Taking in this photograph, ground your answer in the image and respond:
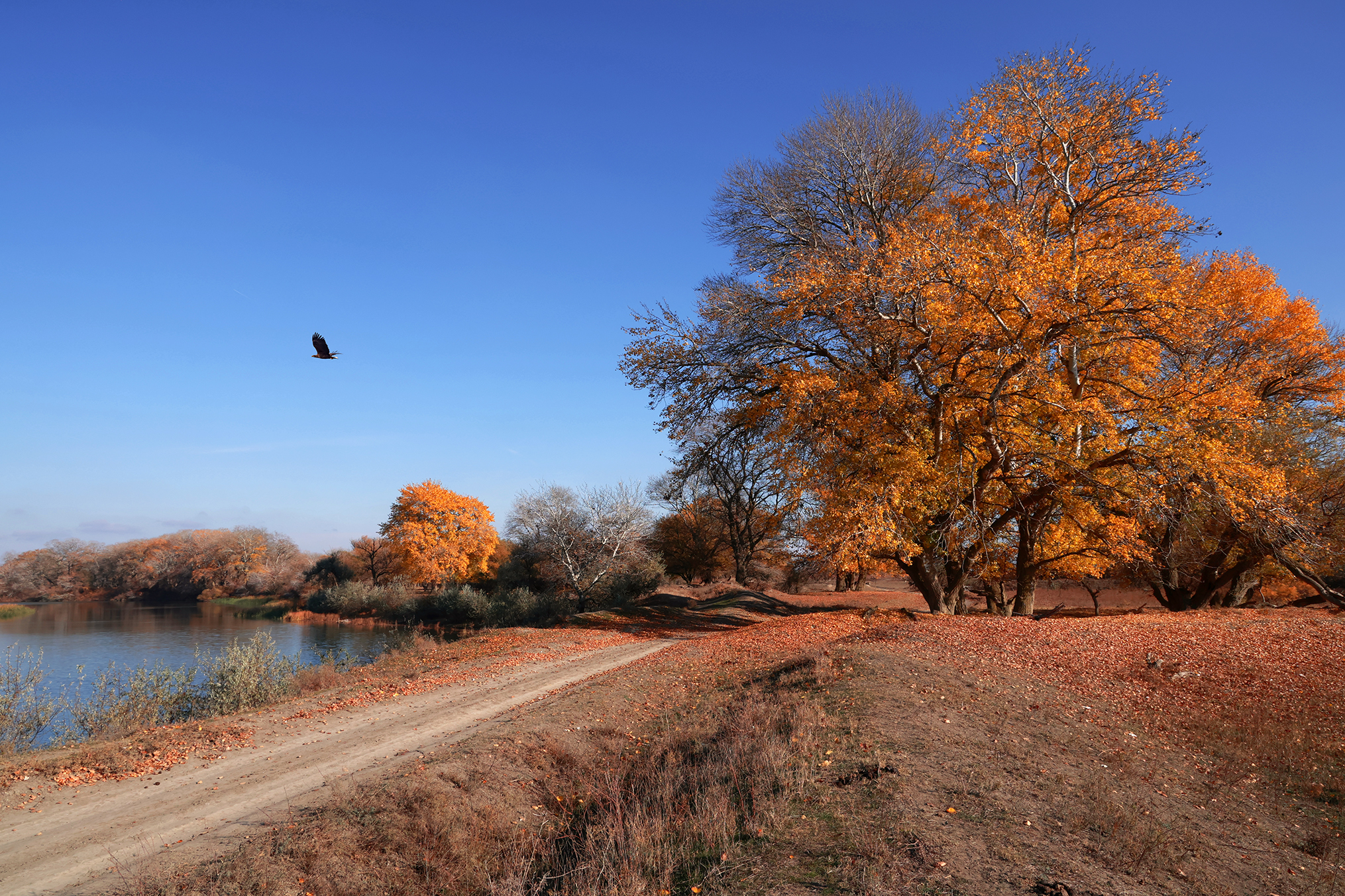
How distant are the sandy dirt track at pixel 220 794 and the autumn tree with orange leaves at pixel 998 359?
946 cm

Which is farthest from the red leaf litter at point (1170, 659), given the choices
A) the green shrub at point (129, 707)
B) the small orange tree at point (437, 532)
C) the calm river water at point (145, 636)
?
the small orange tree at point (437, 532)

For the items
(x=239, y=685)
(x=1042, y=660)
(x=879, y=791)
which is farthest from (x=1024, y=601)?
(x=239, y=685)

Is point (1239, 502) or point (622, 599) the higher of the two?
point (1239, 502)

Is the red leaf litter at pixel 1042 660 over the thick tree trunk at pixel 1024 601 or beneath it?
beneath

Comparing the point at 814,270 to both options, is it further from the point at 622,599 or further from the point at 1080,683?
the point at 622,599

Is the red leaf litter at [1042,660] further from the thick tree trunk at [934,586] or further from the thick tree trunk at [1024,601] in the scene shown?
the thick tree trunk at [1024,601]

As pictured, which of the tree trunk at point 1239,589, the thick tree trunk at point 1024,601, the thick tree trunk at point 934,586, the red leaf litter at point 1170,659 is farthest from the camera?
the tree trunk at point 1239,589

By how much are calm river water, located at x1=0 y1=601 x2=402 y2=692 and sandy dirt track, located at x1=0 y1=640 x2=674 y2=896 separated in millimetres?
9055

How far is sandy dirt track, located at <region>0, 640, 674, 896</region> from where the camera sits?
6523mm

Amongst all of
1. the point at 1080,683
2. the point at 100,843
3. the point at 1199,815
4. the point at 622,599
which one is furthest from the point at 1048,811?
the point at 622,599

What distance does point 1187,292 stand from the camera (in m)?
15.3

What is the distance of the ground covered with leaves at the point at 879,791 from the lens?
5.24 m

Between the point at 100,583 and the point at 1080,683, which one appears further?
the point at 100,583

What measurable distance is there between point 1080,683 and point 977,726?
3767 mm
